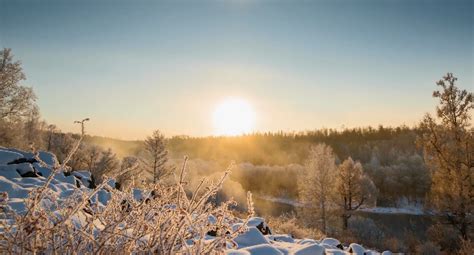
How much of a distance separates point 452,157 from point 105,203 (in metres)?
16.0

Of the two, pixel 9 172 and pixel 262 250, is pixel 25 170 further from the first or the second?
pixel 262 250

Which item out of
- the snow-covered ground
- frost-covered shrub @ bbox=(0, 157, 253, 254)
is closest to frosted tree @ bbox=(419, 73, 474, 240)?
the snow-covered ground

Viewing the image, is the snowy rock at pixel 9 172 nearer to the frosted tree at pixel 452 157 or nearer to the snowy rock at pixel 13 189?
the snowy rock at pixel 13 189

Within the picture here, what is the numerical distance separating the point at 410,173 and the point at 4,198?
59449mm

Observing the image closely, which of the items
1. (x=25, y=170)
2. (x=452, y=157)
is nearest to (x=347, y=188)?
(x=452, y=157)

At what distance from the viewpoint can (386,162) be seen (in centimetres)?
7175

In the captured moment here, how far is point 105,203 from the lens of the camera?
9.39m

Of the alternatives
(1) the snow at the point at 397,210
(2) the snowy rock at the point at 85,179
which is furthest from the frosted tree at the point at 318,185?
(2) the snowy rock at the point at 85,179

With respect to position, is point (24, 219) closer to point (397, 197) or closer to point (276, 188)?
point (397, 197)

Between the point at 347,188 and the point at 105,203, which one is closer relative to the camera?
the point at 105,203

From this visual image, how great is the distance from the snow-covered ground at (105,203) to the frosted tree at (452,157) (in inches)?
388

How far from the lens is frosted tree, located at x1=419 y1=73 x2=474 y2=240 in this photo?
16875 mm

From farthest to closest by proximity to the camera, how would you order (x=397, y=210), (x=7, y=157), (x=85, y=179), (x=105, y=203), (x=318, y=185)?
→ (x=397, y=210) → (x=318, y=185) → (x=85, y=179) → (x=7, y=157) → (x=105, y=203)

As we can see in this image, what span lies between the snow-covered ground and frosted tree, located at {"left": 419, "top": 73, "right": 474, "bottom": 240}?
32.3 ft
